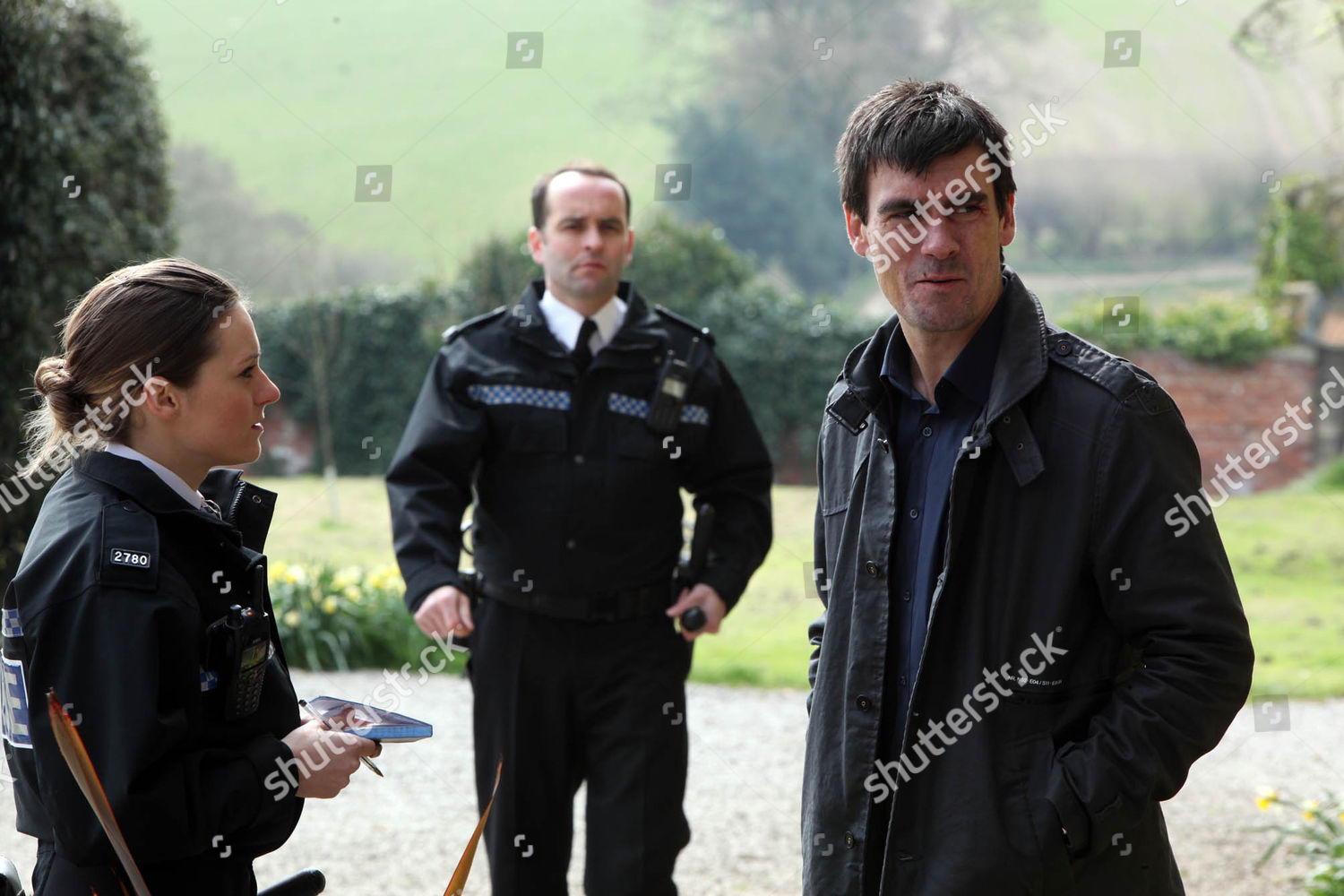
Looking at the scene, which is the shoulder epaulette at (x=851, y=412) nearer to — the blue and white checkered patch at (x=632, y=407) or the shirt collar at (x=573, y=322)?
the blue and white checkered patch at (x=632, y=407)

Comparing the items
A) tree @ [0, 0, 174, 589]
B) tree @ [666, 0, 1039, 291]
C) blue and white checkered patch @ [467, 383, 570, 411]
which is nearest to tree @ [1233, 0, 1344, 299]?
tree @ [666, 0, 1039, 291]

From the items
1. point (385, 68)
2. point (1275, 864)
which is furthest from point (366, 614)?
point (385, 68)

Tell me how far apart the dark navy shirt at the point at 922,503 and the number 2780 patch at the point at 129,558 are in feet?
3.47

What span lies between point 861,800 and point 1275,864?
338 centimetres

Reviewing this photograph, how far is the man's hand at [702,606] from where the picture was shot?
10.9 ft

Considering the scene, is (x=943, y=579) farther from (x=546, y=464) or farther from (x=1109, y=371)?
(x=546, y=464)

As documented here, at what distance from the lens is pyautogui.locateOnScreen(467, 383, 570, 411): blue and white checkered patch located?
3340mm

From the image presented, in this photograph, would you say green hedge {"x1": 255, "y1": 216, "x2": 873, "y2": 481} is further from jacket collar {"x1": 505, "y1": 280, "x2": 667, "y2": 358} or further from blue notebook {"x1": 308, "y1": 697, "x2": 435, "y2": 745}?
blue notebook {"x1": 308, "y1": 697, "x2": 435, "y2": 745}

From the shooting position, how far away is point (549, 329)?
340cm

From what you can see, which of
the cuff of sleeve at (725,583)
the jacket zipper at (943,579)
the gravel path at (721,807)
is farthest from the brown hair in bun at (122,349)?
the gravel path at (721,807)

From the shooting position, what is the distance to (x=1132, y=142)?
18109 mm

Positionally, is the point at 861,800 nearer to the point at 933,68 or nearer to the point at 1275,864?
the point at 1275,864

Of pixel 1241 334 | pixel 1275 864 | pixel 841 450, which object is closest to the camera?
pixel 841 450

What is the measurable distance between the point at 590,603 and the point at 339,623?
445 centimetres
